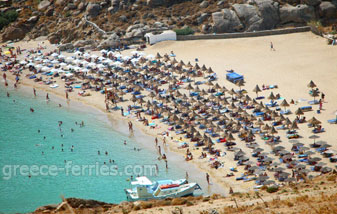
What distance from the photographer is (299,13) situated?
66938 mm

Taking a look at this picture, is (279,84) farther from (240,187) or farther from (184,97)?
(240,187)

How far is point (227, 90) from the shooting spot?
4941cm

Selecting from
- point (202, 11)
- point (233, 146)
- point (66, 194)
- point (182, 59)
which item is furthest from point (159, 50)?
point (66, 194)

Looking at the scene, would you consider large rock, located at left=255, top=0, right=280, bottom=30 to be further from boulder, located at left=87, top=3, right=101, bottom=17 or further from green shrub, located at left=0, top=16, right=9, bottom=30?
green shrub, located at left=0, top=16, right=9, bottom=30

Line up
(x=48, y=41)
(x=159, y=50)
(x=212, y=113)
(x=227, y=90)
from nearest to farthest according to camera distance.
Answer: (x=212, y=113) → (x=227, y=90) → (x=159, y=50) → (x=48, y=41)

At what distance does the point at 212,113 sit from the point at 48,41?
1507 inches

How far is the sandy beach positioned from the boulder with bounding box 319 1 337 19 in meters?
5.32

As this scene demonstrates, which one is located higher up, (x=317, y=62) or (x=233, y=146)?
(x=317, y=62)

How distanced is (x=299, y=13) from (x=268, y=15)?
393 cm

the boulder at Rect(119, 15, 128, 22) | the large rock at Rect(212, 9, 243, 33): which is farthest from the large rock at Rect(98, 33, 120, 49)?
the large rock at Rect(212, 9, 243, 33)

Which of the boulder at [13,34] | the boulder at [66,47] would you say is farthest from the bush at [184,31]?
the boulder at [13,34]

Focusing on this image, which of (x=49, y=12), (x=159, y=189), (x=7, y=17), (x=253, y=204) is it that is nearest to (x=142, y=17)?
(x=49, y=12)

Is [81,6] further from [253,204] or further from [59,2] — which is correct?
[253,204]

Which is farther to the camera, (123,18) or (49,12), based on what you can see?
(49,12)
